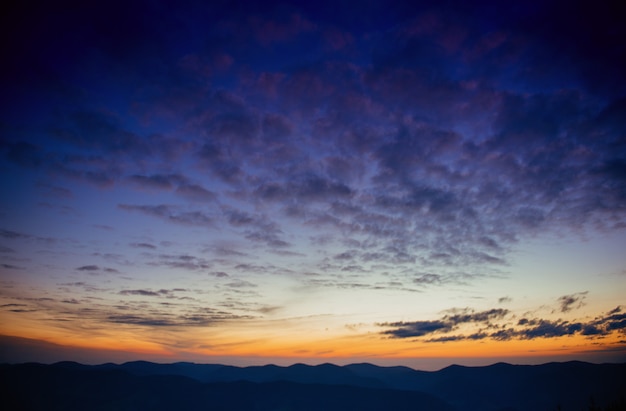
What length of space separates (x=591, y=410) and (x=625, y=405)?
967 cm

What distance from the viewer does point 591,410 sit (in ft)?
369

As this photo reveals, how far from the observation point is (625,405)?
108 metres
